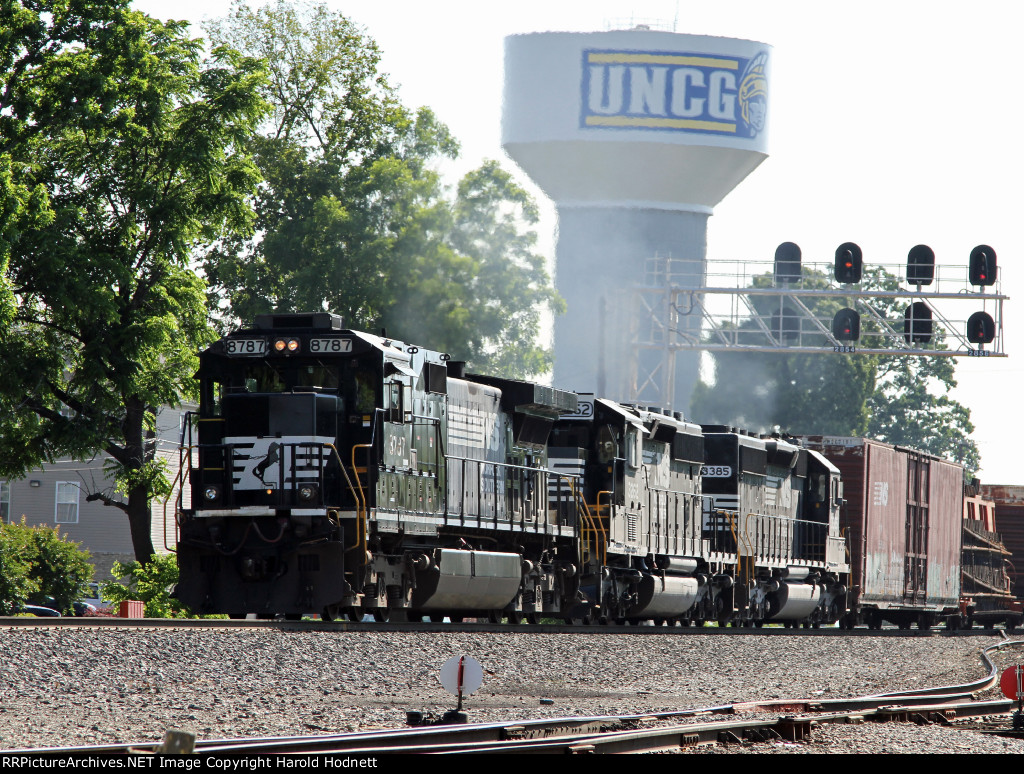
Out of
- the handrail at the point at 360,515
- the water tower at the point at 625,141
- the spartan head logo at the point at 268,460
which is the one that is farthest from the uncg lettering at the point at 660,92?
the handrail at the point at 360,515

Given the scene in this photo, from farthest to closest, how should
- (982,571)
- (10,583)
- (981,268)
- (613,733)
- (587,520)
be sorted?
(982,571) → (981,268) → (10,583) → (587,520) → (613,733)

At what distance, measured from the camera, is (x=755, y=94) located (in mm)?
58688

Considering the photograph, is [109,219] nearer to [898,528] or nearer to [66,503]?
[898,528]

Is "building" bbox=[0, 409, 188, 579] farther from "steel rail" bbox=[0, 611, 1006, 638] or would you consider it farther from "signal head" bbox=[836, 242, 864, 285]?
"steel rail" bbox=[0, 611, 1006, 638]

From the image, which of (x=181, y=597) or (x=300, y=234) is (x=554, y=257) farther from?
(x=181, y=597)

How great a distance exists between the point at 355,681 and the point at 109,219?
14.8 m

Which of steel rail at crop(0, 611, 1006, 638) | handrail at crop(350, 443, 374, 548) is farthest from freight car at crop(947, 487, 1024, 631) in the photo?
handrail at crop(350, 443, 374, 548)

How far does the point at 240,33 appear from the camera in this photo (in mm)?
36594

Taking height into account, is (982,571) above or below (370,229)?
below

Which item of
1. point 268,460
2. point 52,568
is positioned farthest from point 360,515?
point 52,568

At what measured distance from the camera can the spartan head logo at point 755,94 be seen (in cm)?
5812
